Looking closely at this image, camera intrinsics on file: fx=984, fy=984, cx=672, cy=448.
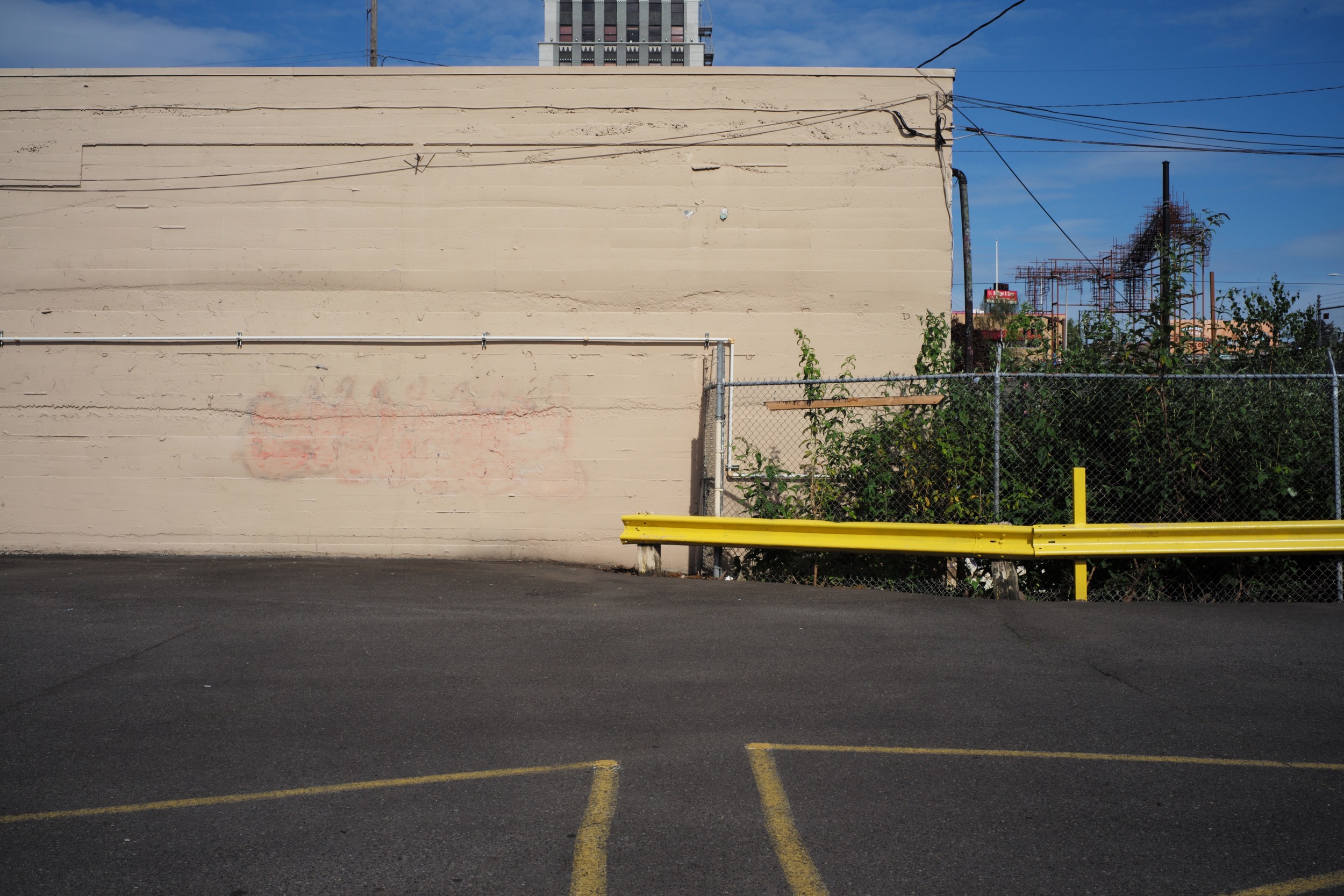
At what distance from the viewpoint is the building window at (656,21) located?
9219 cm

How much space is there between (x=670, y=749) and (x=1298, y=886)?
103 inches

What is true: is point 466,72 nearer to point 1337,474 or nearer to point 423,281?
point 423,281

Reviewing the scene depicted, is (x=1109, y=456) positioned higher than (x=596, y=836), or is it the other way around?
(x=1109, y=456)

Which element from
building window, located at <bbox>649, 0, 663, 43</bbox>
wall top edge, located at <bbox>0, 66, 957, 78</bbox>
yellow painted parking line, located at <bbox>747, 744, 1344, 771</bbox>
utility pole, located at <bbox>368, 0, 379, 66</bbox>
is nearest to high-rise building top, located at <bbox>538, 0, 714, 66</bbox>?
building window, located at <bbox>649, 0, 663, 43</bbox>

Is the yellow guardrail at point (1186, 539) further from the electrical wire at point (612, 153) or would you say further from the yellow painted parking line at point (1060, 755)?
the electrical wire at point (612, 153)

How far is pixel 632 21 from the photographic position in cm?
9294

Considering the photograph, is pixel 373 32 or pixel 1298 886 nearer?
pixel 1298 886

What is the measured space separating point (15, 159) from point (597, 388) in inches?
301

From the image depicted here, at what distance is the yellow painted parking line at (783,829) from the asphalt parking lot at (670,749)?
0.8 inches

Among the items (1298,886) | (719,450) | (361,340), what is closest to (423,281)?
(361,340)

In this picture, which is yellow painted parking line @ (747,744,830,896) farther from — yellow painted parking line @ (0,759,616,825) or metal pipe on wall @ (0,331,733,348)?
metal pipe on wall @ (0,331,733,348)

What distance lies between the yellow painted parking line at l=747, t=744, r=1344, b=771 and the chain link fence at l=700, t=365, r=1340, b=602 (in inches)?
182

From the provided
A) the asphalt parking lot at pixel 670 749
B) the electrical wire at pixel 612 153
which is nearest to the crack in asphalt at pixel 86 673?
the asphalt parking lot at pixel 670 749

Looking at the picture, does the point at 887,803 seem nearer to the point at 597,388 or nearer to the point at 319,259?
the point at 597,388
